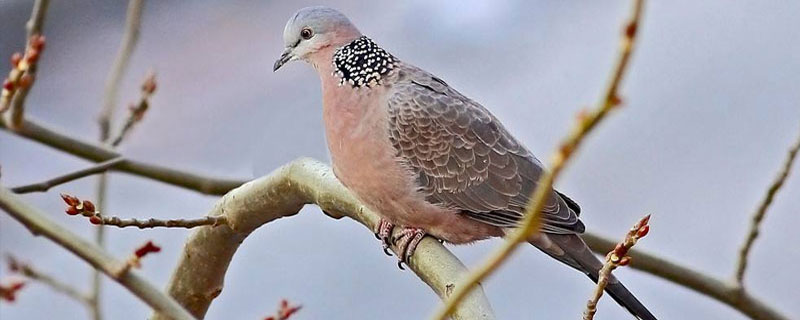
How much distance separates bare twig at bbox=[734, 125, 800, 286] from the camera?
41.7 inches

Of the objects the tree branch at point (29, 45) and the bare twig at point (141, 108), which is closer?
the tree branch at point (29, 45)

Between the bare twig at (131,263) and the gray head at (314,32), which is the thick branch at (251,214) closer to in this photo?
the gray head at (314,32)

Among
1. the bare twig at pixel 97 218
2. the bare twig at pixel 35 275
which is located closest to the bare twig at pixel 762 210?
the bare twig at pixel 97 218

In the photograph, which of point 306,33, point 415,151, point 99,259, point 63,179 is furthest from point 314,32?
point 99,259

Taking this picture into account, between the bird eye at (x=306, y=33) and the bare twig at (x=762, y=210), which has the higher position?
the bare twig at (x=762, y=210)

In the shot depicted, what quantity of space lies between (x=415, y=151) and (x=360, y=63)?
0.11 meters

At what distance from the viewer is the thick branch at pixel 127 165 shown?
46.5 inches

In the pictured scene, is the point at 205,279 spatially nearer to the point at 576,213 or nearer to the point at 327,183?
the point at 327,183

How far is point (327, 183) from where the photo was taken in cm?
113

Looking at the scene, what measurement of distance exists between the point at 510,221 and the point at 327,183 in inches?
7.7

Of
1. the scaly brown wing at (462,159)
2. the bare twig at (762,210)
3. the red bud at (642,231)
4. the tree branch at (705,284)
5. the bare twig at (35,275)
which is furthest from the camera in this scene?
→ the tree branch at (705,284)

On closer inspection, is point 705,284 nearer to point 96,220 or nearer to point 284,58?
point 284,58

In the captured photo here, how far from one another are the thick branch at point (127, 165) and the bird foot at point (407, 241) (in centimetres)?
27

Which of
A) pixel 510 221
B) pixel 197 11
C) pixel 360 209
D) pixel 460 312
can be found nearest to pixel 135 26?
pixel 360 209
